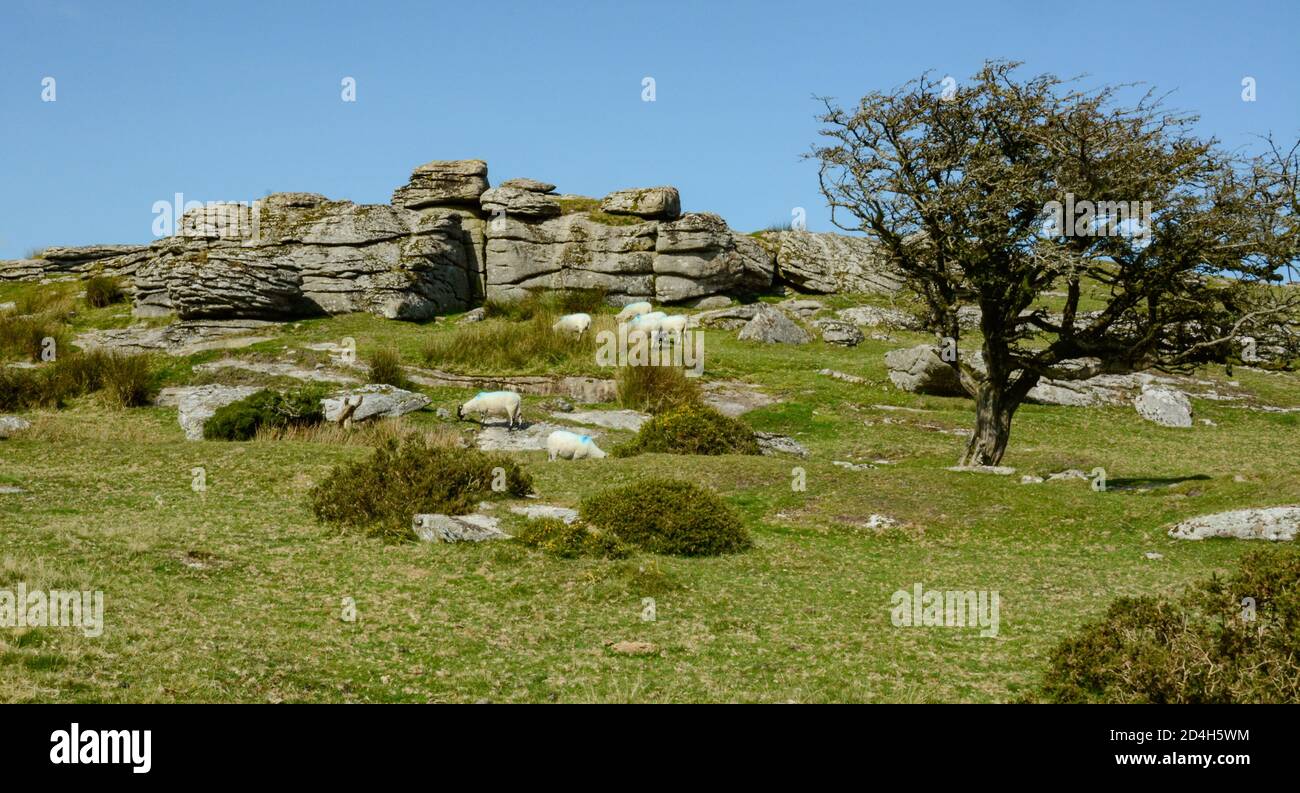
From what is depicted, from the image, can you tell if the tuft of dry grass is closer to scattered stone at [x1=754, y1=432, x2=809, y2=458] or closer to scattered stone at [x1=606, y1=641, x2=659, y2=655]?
scattered stone at [x1=754, y1=432, x2=809, y2=458]

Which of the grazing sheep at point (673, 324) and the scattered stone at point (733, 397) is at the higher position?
the grazing sheep at point (673, 324)

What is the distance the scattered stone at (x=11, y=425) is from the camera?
25.4 meters

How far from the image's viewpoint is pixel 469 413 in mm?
29875

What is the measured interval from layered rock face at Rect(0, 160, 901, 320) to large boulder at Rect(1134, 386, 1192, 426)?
20.9 metres

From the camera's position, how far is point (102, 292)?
49188mm

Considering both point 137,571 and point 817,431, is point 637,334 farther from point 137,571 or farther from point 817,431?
point 137,571

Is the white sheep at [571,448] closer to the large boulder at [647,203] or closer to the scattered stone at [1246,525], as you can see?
the scattered stone at [1246,525]

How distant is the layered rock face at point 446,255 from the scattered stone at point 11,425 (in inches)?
653

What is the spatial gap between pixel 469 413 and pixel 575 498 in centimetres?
1019

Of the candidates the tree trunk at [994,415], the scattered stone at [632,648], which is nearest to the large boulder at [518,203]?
the tree trunk at [994,415]

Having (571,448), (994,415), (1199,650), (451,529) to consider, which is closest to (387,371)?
(571,448)
